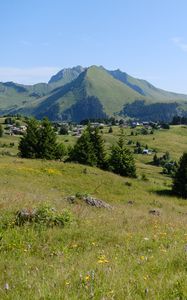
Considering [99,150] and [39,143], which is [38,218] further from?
[39,143]

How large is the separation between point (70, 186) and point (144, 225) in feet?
102

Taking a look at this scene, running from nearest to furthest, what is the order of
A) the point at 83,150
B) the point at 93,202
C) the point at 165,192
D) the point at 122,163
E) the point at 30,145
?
the point at 93,202 < the point at 165,192 < the point at 122,163 < the point at 83,150 < the point at 30,145

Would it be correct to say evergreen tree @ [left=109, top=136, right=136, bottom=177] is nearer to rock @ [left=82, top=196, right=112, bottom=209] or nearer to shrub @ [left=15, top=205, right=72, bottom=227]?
rock @ [left=82, top=196, right=112, bottom=209]

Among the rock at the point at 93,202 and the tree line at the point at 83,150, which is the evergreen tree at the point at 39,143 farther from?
the rock at the point at 93,202

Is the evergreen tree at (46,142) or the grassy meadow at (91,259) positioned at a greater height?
the grassy meadow at (91,259)

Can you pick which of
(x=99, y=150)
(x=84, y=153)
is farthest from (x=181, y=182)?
(x=84, y=153)

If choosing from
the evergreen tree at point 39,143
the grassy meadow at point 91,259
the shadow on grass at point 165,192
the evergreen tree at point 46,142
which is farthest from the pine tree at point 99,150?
the grassy meadow at point 91,259

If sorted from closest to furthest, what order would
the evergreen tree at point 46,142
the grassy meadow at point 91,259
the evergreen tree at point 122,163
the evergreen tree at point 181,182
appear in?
the grassy meadow at point 91,259, the evergreen tree at point 181,182, the evergreen tree at point 122,163, the evergreen tree at point 46,142

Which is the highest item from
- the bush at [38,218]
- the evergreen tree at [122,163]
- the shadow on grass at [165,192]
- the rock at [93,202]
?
the bush at [38,218]

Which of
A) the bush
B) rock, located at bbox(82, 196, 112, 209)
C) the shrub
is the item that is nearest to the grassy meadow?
the bush

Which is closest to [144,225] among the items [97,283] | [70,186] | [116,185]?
[97,283]

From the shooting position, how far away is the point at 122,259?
7.42 metres

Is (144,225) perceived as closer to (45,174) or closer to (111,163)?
(45,174)

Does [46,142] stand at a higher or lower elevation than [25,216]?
lower
